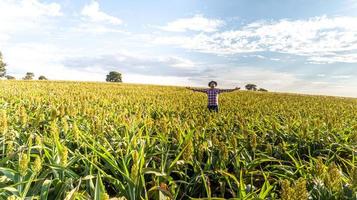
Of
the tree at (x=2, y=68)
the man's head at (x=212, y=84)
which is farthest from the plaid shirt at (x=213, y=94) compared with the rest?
the tree at (x=2, y=68)

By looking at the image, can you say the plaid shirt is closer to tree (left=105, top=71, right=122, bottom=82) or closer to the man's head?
the man's head

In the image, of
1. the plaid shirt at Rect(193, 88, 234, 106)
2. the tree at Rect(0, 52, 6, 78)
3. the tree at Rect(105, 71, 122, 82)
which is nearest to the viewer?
the plaid shirt at Rect(193, 88, 234, 106)

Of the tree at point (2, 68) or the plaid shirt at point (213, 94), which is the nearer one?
the plaid shirt at point (213, 94)

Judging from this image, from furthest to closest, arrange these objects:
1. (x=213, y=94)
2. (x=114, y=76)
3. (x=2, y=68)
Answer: (x=114, y=76), (x=2, y=68), (x=213, y=94)

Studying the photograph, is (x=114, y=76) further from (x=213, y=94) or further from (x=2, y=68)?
(x=213, y=94)

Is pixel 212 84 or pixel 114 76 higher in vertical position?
pixel 114 76

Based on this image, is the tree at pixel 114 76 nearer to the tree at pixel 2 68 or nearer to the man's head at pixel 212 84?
the tree at pixel 2 68

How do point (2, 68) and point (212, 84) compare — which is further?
point (2, 68)

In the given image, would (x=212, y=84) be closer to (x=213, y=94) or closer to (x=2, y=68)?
(x=213, y=94)

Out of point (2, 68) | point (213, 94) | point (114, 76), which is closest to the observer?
point (213, 94)

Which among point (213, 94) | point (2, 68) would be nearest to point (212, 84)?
point (213, 94)

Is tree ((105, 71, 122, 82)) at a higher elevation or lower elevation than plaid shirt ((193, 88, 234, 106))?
higher

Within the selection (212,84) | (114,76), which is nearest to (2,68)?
(114,76)

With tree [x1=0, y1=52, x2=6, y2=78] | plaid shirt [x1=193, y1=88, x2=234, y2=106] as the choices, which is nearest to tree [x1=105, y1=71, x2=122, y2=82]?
tree [x1=0, y1=52, x2=6, y2=78]
